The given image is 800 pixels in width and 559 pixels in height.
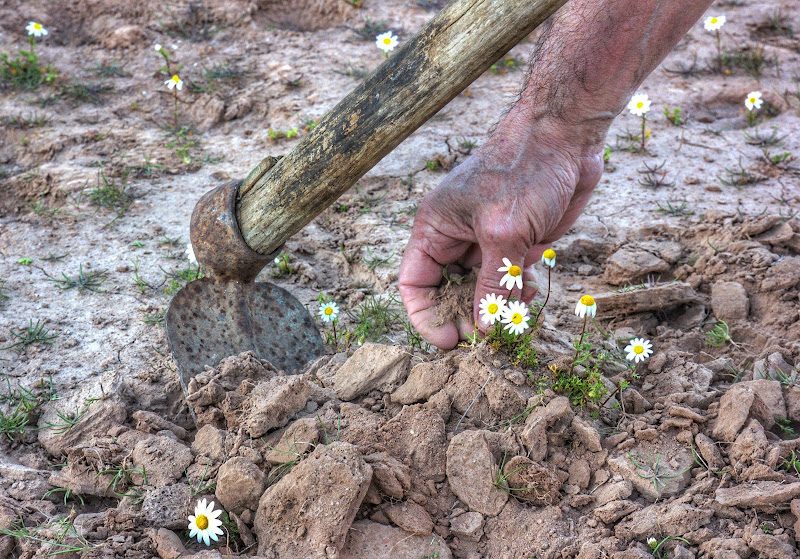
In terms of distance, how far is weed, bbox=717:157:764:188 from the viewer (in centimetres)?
425

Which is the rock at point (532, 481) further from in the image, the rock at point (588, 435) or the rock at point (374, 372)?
the rock at point (374, 372)

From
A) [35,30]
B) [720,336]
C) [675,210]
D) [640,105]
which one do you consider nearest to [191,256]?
[720,336]

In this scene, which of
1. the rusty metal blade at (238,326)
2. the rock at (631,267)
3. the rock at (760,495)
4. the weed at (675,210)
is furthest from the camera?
the weed at (675,210)

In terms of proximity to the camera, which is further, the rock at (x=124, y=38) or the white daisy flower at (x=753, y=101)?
the rock at (x=124, y=38)

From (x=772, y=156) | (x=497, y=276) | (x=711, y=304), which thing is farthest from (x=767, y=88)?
(x=497, y=276)

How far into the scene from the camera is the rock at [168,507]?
2.19 metres

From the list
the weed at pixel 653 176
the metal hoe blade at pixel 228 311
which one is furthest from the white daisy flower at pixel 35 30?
the weed at pixel 653 176

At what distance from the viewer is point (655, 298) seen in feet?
10.8

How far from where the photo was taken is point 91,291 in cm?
359

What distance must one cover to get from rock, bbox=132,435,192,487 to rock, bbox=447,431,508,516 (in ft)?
2.87

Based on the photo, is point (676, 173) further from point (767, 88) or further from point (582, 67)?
point (582, 67)

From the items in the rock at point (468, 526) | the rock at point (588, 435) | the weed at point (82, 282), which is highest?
the rock at point (588, 435)

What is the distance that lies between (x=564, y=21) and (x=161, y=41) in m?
4.10

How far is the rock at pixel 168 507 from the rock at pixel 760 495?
5.17ft
